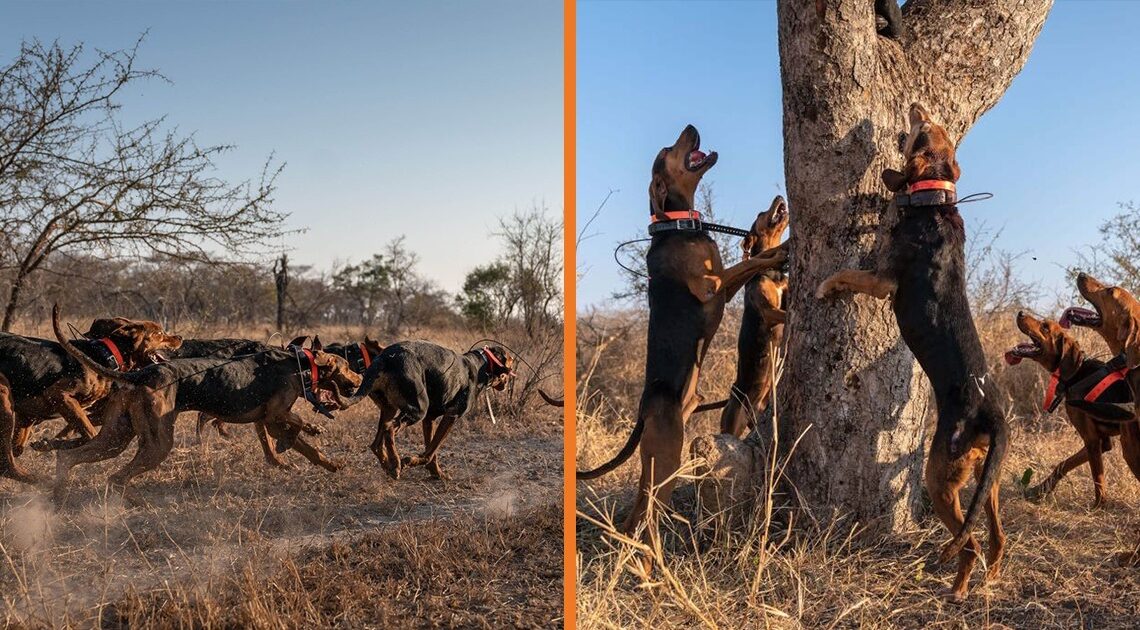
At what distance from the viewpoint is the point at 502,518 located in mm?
4766

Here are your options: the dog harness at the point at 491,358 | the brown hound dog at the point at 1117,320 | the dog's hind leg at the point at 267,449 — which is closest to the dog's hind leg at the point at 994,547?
the brown hound dog at the point at 1117,320

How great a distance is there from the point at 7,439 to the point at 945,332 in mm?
5239

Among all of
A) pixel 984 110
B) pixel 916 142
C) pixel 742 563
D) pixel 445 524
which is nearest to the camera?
pixel 916 142

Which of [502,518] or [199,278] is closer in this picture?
[502,518]

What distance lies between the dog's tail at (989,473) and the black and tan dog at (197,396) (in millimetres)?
3845

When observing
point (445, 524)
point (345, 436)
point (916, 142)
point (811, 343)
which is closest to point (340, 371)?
point (345, 436)

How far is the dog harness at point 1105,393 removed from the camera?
164 inches

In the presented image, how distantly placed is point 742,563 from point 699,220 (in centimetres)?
162

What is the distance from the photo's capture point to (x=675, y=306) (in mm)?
4004

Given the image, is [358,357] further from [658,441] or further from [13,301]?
[13,301]

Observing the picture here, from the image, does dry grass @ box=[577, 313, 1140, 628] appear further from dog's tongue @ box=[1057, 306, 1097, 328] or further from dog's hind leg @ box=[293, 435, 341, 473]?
dog's hind leg @ box=[293, 435, 341, 473]

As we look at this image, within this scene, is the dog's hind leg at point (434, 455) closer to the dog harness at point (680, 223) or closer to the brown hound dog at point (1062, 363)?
the dog harness at point (680, 223)

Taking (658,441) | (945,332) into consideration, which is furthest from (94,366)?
(945,332)

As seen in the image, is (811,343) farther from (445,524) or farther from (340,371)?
(340,371)
